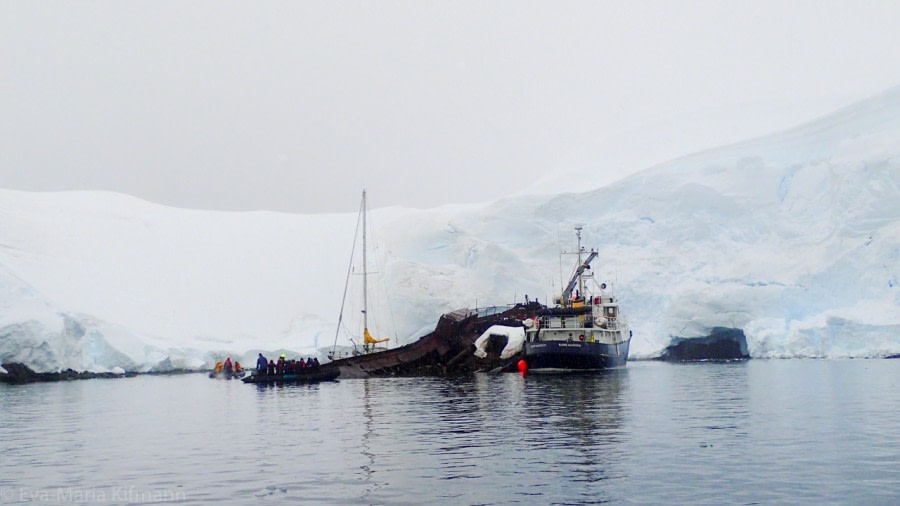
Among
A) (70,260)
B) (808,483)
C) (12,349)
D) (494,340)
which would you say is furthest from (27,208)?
(808,483)

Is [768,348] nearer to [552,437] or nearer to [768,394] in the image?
[768,394]

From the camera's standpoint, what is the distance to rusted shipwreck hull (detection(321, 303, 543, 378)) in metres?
46.9

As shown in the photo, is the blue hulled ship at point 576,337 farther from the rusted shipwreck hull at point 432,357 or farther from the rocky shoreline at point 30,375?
the rocky shoreline at point 30,375

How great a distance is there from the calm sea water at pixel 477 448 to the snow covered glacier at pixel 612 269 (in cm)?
2149


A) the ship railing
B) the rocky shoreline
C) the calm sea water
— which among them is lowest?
the calm sea water

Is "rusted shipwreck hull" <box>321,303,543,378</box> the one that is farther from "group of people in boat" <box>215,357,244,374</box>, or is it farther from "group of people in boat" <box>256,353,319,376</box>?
"group of people in boat" <box>215,357,244,374</box>

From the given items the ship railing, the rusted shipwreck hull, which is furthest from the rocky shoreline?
the ship railing

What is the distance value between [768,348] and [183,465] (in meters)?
43.2

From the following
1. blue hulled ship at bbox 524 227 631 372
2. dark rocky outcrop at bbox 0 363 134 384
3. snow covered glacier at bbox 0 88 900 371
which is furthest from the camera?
snow covered glacier at bbox 0 88 900 371

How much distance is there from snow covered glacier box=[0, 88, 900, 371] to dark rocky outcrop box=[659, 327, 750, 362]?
9.50ft

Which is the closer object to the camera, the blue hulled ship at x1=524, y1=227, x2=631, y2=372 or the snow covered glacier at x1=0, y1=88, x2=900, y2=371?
the blue hulled ship at x1=524, y1=227, x2=631, y2=372

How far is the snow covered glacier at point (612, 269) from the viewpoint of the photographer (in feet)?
169

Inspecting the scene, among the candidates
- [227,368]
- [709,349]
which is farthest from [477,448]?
[709,349]

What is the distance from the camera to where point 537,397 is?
28.2 metres
